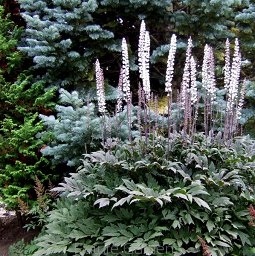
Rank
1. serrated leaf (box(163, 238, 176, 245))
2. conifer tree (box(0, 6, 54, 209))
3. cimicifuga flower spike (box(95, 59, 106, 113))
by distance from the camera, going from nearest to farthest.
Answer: serrated leaf (box(163, 238, 176, 245)) → cimicifuga flower spike (box(95, 59, 106, 113)) → conifer tree (box(0, 6, 54, 209))

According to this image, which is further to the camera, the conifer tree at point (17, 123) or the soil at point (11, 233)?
the soil at point (11, 233)

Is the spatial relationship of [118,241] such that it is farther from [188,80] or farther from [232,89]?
[232,89]

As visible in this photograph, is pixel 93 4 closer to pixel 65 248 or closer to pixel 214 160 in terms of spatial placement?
pixel 214 160

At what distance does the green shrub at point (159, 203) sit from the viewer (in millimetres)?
2922

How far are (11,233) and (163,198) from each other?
101 inches

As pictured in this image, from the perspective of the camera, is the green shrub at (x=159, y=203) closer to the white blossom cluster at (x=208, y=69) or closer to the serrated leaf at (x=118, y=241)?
the serrated leaf at (x=118, y=241)

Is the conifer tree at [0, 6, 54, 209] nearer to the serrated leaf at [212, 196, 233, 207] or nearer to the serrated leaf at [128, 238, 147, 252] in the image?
the serrated leaf at [128, 238, 147, 252]

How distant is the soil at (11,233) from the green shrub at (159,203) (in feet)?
4.21

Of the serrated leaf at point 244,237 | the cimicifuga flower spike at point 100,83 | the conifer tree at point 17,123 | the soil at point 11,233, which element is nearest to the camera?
the serrated leaf at point 244,237

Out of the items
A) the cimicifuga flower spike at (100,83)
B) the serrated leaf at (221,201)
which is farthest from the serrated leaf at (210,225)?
the cimicifuga flower spike at (100,83)

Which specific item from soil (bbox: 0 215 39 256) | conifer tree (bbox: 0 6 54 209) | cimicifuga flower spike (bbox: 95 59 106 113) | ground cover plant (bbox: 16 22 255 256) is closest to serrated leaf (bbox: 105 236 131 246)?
ground cover plant (bbox: 16 22 255 256)

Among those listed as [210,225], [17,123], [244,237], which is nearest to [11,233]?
[17,123]

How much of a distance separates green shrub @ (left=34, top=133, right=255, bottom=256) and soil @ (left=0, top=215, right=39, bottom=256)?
1283mm

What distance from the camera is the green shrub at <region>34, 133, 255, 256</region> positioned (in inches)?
115
